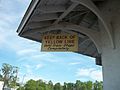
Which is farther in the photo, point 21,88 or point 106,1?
point 21,88

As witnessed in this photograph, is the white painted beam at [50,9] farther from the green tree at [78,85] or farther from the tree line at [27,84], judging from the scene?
the green tree at [78,85]


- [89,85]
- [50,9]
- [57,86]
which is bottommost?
[57,86]

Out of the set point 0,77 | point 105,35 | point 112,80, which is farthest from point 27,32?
point 0,77

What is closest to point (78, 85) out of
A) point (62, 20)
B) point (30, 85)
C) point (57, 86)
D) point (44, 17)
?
point (57, 86)

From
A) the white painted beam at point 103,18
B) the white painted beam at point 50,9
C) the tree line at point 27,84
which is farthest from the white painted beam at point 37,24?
the tree line at point 27,84

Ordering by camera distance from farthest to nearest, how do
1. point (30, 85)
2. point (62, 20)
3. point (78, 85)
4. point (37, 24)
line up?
point (78, 85) → point (30, 85) → point (62, 20) → point (37, 24)

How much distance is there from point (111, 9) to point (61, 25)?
13.6 feet

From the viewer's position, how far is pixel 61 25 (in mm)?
14961

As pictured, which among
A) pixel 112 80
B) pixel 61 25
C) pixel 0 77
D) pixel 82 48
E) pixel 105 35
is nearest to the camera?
pixel 112 80

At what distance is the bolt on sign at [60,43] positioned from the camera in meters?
12.8

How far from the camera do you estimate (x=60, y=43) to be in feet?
42.9

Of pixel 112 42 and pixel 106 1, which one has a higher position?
pixel 106 1

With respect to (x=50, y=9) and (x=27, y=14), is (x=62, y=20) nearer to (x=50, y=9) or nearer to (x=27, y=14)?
→ (x=50, y=9)

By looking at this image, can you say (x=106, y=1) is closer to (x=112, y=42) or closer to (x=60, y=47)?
(x=112, y=42)
